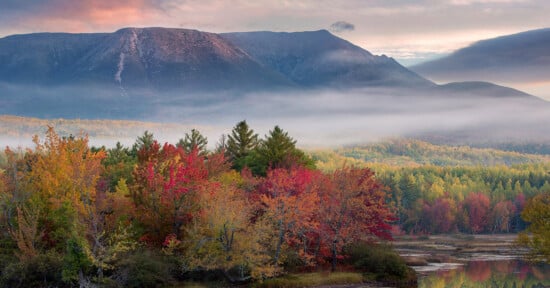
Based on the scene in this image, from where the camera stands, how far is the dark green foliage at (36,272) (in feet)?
228

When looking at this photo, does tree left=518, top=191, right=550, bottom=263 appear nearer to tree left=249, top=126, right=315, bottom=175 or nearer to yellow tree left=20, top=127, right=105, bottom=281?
yellow tree left=20, top=127, right=105, bottom=281

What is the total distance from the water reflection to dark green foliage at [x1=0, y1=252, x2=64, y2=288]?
135 ft

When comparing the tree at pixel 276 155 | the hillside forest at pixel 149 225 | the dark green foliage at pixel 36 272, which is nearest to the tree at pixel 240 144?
the tree at pixel 276 155

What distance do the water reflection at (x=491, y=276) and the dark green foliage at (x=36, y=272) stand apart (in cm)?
4122

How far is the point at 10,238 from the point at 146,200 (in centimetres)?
1489

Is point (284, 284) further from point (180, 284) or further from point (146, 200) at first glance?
point (146, 200)

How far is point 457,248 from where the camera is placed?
5827 inches

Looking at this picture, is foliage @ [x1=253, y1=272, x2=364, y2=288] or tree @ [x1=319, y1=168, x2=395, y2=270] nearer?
foliage @ [x1=253, y1=272, x2=364, y2=288]

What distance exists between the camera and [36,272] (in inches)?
2793

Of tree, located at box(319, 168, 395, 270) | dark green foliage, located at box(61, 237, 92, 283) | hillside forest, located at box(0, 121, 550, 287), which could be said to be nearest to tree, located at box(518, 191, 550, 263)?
hillside forest, located at box(0, 121, 550, 287)

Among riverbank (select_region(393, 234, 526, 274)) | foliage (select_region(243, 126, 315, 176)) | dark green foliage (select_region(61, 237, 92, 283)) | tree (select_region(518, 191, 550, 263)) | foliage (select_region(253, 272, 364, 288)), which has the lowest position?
riverbank (select_region(393, 234, 526, 274))

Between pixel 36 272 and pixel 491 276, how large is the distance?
58145 mm

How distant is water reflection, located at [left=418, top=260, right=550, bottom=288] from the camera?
85.6m

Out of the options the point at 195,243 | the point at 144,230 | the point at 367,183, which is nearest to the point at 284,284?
the point at 195,243
